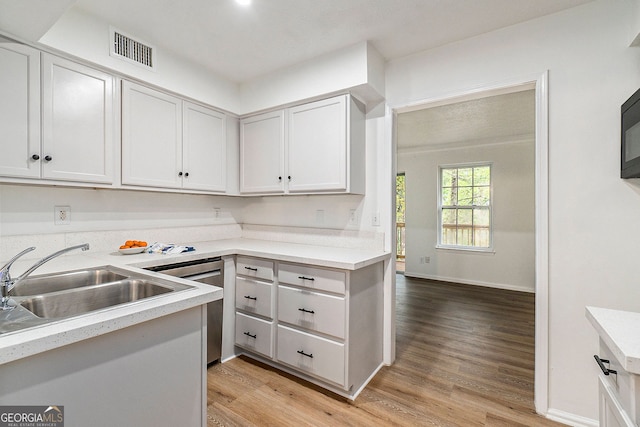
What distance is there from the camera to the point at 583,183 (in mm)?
1750

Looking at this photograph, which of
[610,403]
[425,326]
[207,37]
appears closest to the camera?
[610,403]

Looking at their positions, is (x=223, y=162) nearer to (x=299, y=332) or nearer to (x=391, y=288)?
(x=299, y=332)

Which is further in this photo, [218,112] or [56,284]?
[218,112]

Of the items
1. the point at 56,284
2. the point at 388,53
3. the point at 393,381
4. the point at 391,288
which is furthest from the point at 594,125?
the point at 56,284

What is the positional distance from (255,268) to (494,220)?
426 centimetres

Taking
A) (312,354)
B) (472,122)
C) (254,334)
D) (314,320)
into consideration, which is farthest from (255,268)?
(472,122)

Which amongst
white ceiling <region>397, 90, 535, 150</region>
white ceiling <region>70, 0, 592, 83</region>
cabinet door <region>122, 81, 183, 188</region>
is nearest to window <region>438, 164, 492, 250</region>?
white ceiling <region>397, 90, 535, 150</region>

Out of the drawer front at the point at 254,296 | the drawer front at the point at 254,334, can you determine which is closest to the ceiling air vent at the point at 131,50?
the drawer front at the point at 254,296

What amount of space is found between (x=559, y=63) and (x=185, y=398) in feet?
8.63

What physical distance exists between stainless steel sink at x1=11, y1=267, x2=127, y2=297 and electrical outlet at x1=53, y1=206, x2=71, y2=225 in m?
0.75

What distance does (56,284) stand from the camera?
1471 millimetres

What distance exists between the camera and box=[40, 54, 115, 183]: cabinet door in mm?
1756

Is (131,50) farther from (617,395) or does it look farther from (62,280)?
(617,395)

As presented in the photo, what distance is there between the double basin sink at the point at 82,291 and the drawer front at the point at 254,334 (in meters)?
1.13
